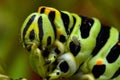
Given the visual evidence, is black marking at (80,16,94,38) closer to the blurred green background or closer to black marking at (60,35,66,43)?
black marking at (60,35,66,43)

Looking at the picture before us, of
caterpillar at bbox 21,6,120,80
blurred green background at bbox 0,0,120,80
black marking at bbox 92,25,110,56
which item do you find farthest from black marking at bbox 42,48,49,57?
blurred green background at bbox 0,0,120,80

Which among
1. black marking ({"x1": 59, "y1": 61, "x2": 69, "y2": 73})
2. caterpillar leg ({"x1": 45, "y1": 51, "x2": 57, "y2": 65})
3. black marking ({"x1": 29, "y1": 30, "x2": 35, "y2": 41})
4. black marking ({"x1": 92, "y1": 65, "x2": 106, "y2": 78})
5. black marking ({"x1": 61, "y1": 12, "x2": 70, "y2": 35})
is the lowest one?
black marking ({"x1": 92, "y1": 65, "x2": 106, "y2": 78})

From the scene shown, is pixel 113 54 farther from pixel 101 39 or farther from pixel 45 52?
pixel 45 52

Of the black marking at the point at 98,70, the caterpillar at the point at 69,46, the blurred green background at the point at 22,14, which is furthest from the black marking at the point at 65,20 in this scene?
the blurred green background at the point at 22,14

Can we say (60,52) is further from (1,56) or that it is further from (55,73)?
(1,56)

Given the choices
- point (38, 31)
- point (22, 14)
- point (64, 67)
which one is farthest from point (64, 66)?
point (22, 14)

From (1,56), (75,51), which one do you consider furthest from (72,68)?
(1,56)
